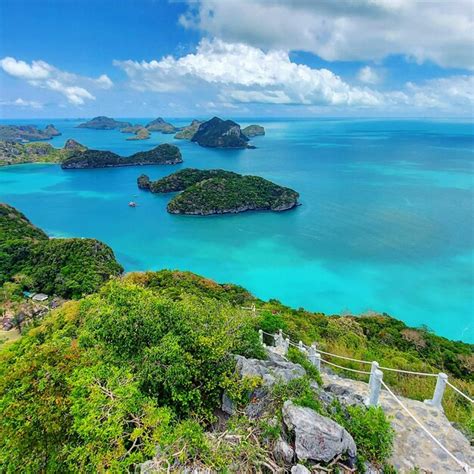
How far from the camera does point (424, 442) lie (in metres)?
5.96

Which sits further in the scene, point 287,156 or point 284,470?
point 287,156

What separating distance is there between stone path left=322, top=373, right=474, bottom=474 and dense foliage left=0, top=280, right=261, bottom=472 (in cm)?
325

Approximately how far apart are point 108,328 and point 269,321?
A: 6622 millimetres

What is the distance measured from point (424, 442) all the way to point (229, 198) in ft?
193

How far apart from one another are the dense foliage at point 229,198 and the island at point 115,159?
52849 mm

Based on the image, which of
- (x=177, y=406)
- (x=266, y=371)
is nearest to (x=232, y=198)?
(x=266, y=371)

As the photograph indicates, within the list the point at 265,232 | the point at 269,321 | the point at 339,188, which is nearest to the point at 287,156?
the point at 339,188

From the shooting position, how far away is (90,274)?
111 ft

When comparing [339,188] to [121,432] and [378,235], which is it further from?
[121,432]

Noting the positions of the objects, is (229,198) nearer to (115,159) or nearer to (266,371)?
(266,371)

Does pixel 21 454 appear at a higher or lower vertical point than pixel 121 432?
lower

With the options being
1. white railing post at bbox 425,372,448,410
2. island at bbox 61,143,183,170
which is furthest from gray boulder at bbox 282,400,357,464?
island at bbox 61,143,183,170

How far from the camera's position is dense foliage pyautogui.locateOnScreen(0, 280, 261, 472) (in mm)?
5043

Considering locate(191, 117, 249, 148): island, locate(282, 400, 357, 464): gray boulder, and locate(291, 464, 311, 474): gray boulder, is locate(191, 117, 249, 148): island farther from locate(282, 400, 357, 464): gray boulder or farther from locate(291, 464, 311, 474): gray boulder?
locate(291, 464, 311, 474): gray boulder
